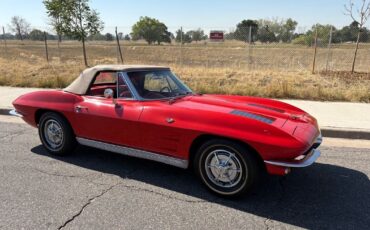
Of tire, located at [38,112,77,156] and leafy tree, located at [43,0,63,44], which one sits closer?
tire, located at [38,112,77,156]

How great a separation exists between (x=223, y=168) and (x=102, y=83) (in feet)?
7.96

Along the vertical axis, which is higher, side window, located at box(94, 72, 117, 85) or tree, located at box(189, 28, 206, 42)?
tree, located at box(189, 28, 206, 42)

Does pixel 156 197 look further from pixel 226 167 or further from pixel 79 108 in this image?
pixel 79 108

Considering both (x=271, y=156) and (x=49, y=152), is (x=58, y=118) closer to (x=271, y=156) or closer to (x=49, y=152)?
(x=49, y=152)

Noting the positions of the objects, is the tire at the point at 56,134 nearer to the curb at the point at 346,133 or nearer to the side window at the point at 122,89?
the side window at the point at 122,89

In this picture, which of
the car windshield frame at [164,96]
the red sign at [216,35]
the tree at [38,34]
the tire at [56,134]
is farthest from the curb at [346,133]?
the tree at [38,34]

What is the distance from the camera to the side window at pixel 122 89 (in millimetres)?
4395

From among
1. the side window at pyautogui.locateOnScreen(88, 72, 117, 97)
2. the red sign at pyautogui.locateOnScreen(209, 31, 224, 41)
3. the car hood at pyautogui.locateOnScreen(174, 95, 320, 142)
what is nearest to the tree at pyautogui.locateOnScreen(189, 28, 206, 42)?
the red sign at pyautogui.locateOnScreen(209, 31, 224, 41)

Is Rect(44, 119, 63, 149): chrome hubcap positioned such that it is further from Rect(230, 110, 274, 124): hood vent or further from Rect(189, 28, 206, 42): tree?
Rect(189, 28, 206, 42): tree

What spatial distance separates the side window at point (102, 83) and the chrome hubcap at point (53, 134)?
0.71m

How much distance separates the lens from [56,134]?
197 inches

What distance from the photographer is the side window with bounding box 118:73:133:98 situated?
4.39 m

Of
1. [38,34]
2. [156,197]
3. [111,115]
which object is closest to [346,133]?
[156,197]

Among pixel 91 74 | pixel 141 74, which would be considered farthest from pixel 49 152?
pixel 141 74
